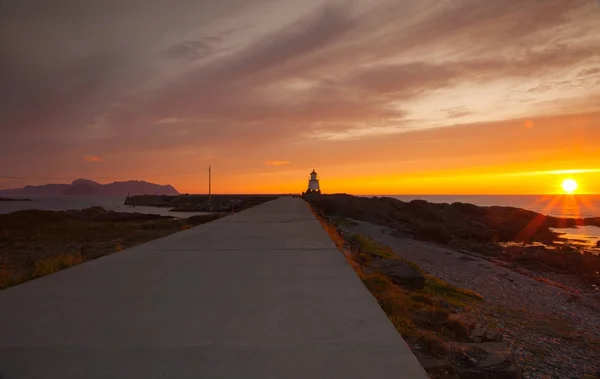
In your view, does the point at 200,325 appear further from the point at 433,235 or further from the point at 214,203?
the point at 214,203

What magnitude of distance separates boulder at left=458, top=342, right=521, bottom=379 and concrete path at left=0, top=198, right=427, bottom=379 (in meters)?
1.02

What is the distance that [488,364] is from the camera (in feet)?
13.0

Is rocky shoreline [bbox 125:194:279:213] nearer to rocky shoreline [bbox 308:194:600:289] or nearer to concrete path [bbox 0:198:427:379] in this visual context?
rocky shoreline [bbox 308:194:600:289]

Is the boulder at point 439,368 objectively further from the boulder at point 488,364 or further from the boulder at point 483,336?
the boulder at point 483,336

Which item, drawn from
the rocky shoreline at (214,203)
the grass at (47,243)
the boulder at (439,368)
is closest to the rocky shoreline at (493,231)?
the rocky shoreline at (214,203)

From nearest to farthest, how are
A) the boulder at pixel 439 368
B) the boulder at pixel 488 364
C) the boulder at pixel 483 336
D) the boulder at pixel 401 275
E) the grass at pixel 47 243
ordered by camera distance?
the boulder at pixel 439 368
the boulder at pixel 488 364
the boulder at pixel 483 336
the grass at pixel 47 243
the boulder at pixel 401 275

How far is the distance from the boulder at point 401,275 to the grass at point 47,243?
23.3 feet

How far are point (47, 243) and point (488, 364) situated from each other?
766 inches

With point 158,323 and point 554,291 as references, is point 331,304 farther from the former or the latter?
point 554,291

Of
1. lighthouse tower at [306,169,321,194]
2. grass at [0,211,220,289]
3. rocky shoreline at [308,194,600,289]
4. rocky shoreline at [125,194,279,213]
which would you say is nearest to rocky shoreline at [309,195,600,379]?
rocky shoreline at [308,194,600,289]

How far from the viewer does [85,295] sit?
4.66 meters

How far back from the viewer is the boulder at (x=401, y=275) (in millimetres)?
9336

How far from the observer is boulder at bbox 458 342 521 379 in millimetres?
3774

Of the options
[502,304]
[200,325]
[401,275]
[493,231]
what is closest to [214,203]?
[493,231]
